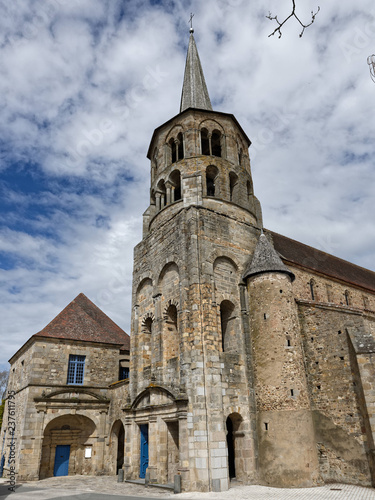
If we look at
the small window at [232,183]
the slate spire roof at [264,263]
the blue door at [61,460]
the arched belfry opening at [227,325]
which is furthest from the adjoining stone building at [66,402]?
the small window at [232,183]

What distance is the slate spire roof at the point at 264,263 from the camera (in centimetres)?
1616

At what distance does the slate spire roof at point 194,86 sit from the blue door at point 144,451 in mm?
16445

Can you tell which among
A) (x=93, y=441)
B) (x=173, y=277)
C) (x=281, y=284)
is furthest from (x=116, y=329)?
(x=281, y=284)

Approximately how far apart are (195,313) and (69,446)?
37.0ft

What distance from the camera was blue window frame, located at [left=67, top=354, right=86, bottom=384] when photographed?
20.4 meters

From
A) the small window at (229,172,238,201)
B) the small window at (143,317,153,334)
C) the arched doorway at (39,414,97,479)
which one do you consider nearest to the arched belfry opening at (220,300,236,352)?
the small window at (143,317,153,334)

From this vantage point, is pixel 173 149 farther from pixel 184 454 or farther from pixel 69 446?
pixel 69 446

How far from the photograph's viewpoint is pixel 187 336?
14547 millimetres

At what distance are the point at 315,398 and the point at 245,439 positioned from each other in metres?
3.18

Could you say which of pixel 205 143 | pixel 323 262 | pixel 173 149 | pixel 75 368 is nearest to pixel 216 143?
pixel 205 143

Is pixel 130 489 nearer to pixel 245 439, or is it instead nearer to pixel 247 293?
pixel 245 439

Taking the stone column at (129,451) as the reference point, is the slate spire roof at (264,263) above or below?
above

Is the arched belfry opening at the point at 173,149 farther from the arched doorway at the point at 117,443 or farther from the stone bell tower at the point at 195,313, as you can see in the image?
the arched doorway at the point at 117,443

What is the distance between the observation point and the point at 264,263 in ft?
53.8
